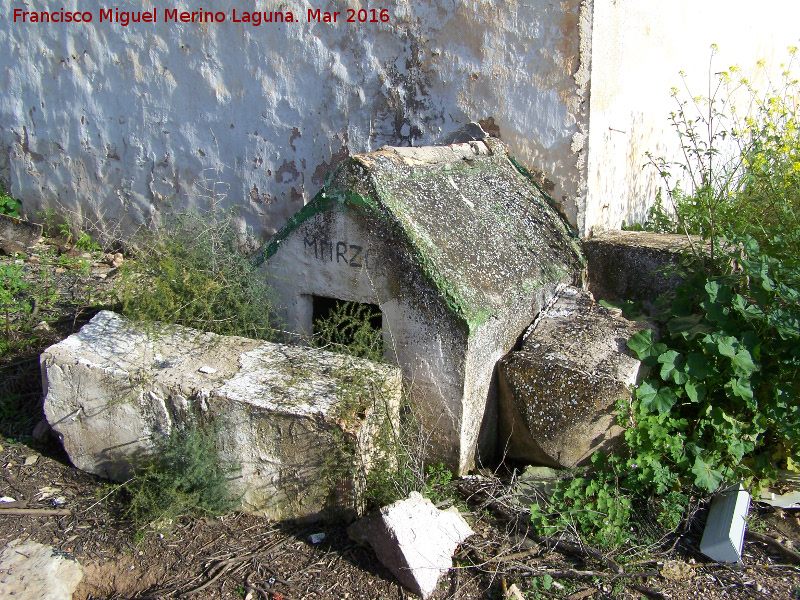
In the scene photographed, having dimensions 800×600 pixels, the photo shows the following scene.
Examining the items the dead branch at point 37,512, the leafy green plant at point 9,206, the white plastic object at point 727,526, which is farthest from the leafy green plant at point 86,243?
the white plastic object at point 727,526

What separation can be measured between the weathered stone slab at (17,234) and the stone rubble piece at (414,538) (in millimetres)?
4421

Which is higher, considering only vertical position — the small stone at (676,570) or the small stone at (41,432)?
the small stone at (41,432)

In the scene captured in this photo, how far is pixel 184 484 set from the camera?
2.73m

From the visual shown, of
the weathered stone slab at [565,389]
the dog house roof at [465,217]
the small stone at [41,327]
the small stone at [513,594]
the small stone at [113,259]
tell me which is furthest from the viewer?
the small stone at [113,259]

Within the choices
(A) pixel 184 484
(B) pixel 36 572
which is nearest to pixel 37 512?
(B) pixel 36 572

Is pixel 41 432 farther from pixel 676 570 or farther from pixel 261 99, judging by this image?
pixel 676 570

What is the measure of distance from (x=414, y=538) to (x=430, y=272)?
1109 millimetres

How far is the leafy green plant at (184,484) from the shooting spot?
8.87ft

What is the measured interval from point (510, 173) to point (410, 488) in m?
2.03

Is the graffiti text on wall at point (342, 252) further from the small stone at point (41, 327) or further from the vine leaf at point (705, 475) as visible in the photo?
the small stone at point (41, 327)

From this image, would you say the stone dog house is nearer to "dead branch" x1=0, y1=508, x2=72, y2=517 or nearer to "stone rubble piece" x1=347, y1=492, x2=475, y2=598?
"stone rubble piece" x1=347, y1=492, x2=475, y2=598

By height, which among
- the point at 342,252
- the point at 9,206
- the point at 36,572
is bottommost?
the point at 36,572

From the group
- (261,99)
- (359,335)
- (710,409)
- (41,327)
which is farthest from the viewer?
(261,99)

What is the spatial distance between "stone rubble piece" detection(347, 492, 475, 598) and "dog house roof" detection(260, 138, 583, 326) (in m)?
0.83
